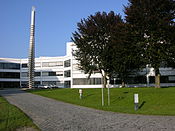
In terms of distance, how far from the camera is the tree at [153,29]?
2972 cm

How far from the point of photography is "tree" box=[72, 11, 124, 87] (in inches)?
1660

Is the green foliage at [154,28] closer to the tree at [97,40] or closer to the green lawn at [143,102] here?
the green lawn at [143,102]

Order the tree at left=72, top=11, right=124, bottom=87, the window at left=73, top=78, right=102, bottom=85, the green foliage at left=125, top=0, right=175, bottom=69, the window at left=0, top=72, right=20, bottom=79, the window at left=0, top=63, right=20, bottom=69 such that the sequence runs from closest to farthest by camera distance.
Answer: the green foliage at left=125, top=0, right=175, bottom=69
the tree at left=72, top=11, right=124, bottom=87
the window at left=73, top=78, right=102, bottom=85
the window at left=0, top=72, right=20, bottom=79
the window at left=0, top=63, right=20, bottom=69

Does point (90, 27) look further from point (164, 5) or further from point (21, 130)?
point (21, 130)

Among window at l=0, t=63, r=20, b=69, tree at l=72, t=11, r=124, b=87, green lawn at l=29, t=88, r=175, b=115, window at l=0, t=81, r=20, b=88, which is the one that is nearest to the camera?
green lawn at l=29, t=88, r=175, b=115

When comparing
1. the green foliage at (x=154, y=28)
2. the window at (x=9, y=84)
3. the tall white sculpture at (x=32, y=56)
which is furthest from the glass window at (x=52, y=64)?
the green foliage at (x=154, y=28)

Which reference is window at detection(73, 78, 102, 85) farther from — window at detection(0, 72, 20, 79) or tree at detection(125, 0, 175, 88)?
window at detection(0, 72, 20, 79)

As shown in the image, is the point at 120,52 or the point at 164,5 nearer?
the point at 164,5

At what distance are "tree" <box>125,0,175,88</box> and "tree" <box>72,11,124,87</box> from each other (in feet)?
31.8

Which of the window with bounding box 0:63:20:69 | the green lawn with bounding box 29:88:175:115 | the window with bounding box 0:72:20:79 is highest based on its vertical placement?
the window with bounding box 0:63:20:69

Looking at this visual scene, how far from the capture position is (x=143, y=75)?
65062 mm

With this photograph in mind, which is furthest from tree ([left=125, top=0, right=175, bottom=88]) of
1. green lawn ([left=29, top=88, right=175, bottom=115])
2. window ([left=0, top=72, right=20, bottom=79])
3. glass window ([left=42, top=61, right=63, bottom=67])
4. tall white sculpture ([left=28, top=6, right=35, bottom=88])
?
window ([left=0, top=72, right=20, bottom=79])

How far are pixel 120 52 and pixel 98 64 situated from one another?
9.61m

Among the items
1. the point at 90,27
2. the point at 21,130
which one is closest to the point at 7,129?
the point at 21,130
